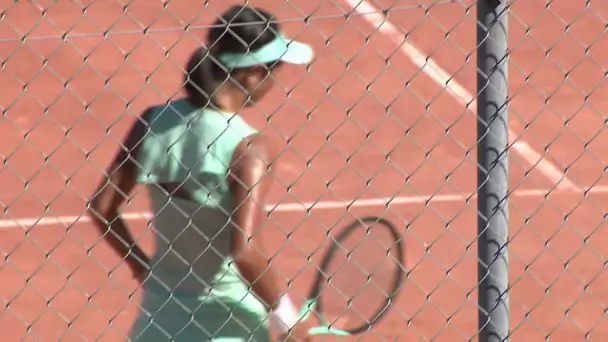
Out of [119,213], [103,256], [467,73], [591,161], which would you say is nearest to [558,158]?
[591,161]

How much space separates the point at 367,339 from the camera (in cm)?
562

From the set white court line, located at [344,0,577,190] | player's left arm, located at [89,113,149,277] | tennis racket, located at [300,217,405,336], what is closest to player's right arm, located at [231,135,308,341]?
player's left arm, located at [89,113,149,277]

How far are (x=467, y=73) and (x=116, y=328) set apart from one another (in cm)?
339

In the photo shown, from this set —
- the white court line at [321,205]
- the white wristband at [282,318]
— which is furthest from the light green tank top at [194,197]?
the white court line at [321,205]

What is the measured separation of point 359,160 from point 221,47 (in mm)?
4055

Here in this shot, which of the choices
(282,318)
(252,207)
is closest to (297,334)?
(282,318)

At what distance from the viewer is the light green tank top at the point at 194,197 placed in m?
3.04

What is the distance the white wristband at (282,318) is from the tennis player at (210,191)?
0.02 metres

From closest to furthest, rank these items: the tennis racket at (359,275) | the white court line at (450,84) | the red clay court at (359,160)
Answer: the tennis racket at (359,275), the red clay court at (359,160), the white court line at (450,84)

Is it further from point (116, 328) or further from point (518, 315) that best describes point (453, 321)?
point (116, 328)

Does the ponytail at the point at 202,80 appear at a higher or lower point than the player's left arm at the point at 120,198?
higher

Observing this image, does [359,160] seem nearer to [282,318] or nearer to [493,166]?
[282,318]

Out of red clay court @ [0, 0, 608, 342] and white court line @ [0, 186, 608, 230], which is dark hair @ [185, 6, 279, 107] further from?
white court line @ [0, 186, 608, 230]

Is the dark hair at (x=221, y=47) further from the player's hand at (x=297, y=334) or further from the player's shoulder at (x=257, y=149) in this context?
the player's hand at (x=297, y=334)
